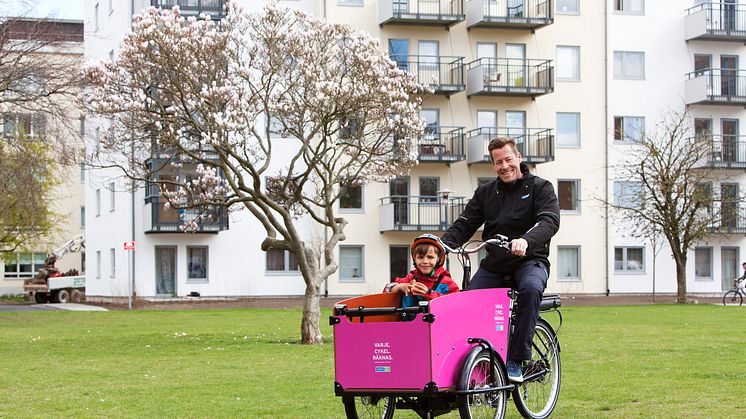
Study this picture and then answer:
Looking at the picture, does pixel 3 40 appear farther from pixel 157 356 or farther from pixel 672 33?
pixel 672 33

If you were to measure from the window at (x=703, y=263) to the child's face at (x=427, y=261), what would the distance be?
48812 millimetres

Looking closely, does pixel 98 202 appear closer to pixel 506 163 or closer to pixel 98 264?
pixel 98 264

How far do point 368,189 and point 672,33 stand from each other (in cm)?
1658

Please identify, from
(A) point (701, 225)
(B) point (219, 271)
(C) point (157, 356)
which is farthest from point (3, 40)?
(A) point (701, 225)

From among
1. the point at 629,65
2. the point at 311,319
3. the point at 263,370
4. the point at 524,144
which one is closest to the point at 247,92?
the point at 311,319

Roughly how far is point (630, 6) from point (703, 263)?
12.6 meters

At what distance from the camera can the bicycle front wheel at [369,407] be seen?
8.55m

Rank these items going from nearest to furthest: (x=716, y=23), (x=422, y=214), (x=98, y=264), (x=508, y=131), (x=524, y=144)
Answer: (x=422, y=214) → (x=524, y=144) → (x=508, y=131) → (x=716, y=23) → (x=98, y=264)

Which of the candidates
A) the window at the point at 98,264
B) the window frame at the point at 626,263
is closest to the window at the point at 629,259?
the window frame at the point at 626,263

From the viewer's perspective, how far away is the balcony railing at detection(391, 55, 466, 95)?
51.6 m

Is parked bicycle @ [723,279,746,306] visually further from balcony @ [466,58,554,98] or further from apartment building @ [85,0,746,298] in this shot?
balcony @ [466,58,554,98]

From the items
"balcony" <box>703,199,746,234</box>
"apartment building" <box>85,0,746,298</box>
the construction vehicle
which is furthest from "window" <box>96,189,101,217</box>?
"balcony" <box>703,199,746,234</box>

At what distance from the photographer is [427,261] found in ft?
28.3

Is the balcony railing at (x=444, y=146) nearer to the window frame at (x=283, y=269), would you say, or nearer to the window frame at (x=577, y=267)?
the window frame at (x=577, y=267)
